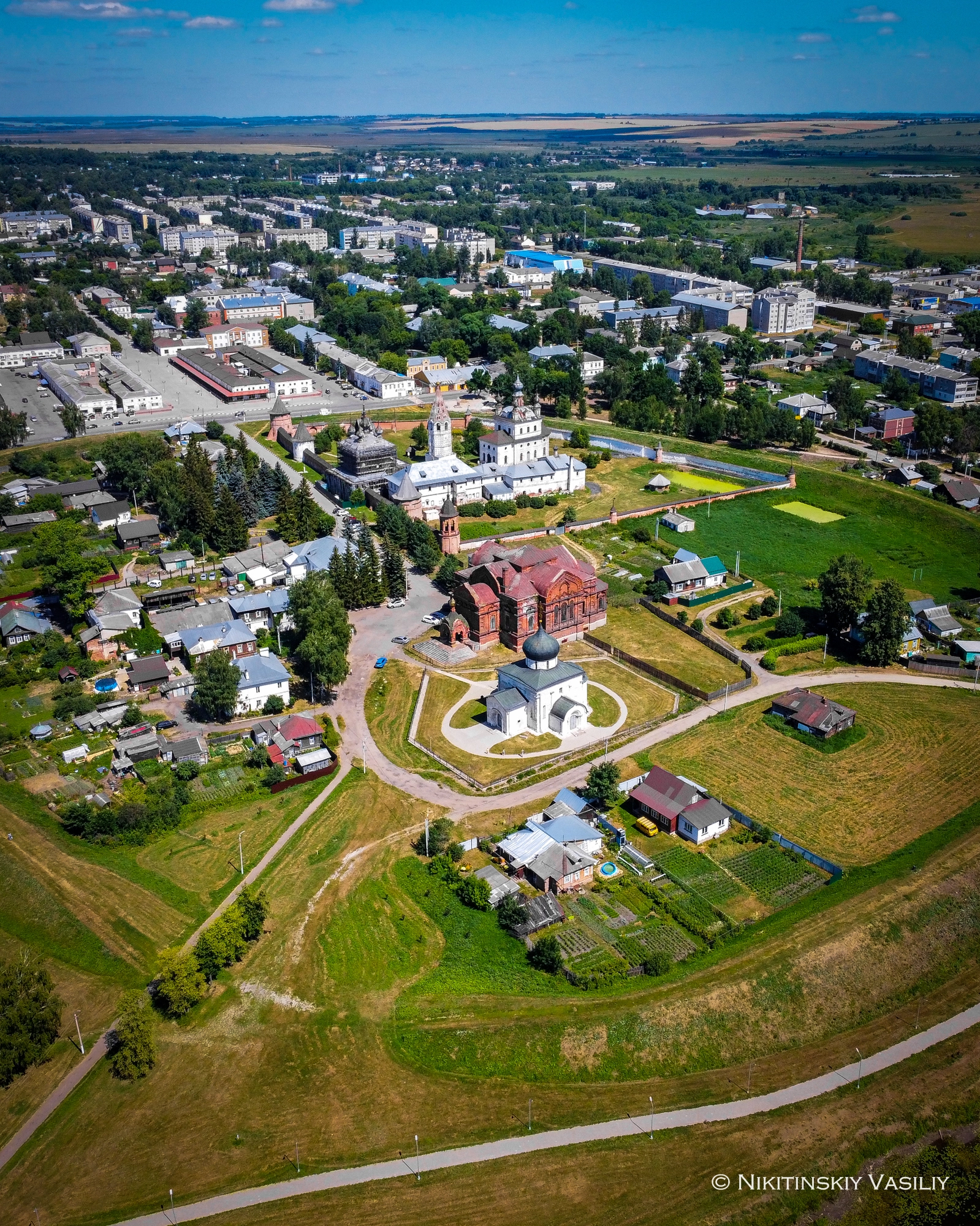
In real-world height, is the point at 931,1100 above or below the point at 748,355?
below

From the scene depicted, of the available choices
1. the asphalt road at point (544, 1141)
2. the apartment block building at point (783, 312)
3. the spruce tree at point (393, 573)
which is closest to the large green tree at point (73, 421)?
the spruce tree at point (393, 573)

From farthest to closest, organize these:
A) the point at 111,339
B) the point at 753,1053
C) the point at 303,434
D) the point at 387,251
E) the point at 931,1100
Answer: the point at 387,251 → the point at 111,339 → the point at 303,434 → the point at 753,1053 → the point at 931,1100

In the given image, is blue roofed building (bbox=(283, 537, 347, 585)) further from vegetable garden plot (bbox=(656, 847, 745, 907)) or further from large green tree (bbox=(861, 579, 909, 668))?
large green tree (bbox=(861, 579, 909, 668))

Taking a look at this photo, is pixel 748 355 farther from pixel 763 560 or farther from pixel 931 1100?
pixel 931 1100

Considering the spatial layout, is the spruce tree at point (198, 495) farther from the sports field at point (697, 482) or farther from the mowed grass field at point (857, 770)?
the mowed grass field at point (857, 770)

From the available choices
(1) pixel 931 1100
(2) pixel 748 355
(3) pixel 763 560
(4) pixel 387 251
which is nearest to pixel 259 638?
(3) pixel 763 560

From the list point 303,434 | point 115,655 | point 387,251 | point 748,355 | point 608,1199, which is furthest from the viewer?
point 387,251

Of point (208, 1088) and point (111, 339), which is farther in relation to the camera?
point (111, 339)
